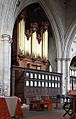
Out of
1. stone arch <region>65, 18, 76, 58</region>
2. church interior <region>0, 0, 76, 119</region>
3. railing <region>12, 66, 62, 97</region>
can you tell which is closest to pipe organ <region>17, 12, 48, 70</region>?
church interior <region>0, 0, 76, 119</region>

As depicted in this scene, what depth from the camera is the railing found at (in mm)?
19348

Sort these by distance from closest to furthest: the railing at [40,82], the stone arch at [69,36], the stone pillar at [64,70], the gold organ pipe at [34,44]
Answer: the railing at [40,82] < the gold organ pipe at [34,44] < the stone pillar at [64,70] < the stone arch at [69,36]

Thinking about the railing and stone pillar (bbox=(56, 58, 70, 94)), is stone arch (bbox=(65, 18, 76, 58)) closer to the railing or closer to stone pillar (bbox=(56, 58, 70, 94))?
stone pillar (bbox=(56, 58, 70, 94))

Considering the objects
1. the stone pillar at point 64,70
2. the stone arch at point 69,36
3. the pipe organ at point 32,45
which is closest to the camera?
the pipe organ at point 32,45

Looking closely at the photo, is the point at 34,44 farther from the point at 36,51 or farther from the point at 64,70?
the point at 64,70

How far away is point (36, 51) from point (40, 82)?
240 cm

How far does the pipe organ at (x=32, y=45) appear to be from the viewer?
66.8ft

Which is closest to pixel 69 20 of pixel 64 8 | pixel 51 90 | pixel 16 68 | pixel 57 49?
pixel 64 8

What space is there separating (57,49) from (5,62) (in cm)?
826

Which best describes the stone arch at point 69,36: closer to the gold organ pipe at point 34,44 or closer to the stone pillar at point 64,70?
the stone pillar at point 64,70

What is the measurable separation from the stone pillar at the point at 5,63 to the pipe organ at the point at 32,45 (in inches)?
96.3

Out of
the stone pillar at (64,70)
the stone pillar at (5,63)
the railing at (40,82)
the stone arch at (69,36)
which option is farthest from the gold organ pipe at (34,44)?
the stone pillar at (5,63)

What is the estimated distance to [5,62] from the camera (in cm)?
1734

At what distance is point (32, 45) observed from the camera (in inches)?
851
